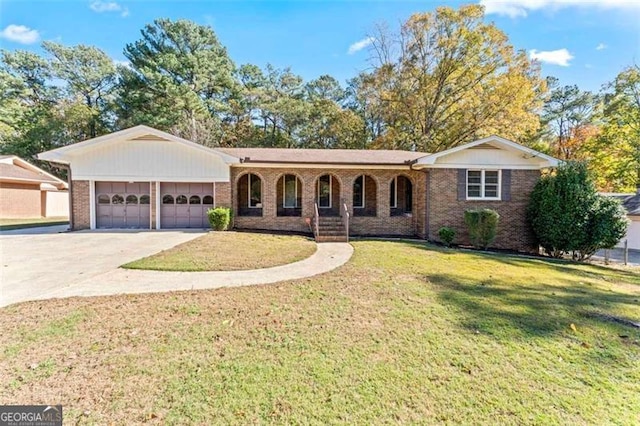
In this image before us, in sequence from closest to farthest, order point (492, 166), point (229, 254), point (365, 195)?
point (229, 254)
point (492, 166)
point (365, 195)

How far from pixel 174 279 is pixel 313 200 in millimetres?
8445

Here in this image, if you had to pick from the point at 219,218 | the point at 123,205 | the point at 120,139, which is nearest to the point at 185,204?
the point at 219,218

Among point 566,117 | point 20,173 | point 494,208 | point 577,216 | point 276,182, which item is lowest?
point 577,216

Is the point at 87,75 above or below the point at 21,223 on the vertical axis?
above

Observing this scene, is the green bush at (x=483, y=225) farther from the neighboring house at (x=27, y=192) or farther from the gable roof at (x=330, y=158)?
the neighboring house at (x=27, y=192)

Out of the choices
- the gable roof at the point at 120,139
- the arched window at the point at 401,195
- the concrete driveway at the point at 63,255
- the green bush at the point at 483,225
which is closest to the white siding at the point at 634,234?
the green bush at the point at 483,225

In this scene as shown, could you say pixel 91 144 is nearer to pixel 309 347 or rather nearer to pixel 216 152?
pixel 216 152

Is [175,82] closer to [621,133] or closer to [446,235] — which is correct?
[446,235]

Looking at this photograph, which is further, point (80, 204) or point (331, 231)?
point (80, 204)

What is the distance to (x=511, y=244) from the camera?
43.6 ft

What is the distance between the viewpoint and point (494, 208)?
13.2 m

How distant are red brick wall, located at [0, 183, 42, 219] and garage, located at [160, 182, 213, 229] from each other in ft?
50.2

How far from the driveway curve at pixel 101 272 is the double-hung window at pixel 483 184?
6563 mm

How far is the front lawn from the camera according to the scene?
2.75 meters
